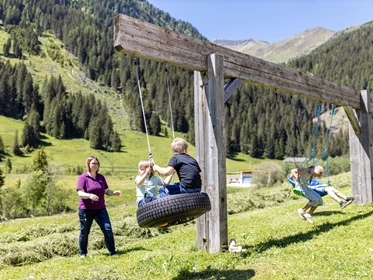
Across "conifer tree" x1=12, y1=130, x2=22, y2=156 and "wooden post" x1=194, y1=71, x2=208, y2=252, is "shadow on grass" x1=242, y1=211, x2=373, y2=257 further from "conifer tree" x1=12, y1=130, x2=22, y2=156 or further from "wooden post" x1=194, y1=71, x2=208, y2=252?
"conifer tree" x1=12, y1=130, x2=22, y2=156

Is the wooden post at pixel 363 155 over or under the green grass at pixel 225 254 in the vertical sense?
over

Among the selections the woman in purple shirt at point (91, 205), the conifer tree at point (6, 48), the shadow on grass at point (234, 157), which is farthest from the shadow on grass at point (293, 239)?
the conifer tree at point (6, 48)

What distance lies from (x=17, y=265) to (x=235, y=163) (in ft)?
461

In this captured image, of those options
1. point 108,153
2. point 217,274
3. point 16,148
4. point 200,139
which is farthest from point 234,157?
point 217,274

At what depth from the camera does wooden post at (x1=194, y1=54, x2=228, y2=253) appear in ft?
23.9

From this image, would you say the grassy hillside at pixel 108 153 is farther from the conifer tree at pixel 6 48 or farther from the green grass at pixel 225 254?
the green grass at pixel 225 254

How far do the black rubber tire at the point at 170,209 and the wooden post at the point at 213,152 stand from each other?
1897mm

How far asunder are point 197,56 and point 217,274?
4211 mm

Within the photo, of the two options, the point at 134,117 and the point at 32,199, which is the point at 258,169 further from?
the point at 134,117

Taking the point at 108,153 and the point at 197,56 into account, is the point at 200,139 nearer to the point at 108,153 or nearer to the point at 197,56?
the point at 197,56

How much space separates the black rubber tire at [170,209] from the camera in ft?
17.2

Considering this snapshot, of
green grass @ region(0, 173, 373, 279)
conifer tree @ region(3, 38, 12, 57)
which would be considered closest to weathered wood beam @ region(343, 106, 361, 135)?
green grass @ region(0, 173, 373, 279)

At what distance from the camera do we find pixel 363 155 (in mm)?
13562

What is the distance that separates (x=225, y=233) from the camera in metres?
7.34
